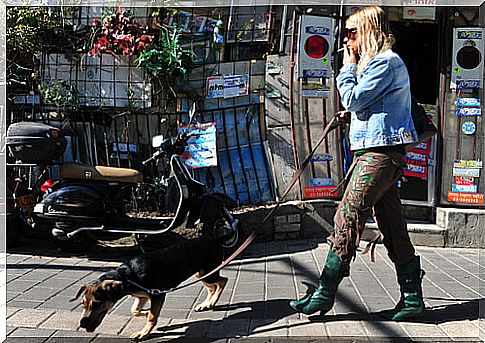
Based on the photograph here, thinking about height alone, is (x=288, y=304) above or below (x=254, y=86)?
below

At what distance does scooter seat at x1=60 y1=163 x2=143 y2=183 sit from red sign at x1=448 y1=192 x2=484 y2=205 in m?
3.27

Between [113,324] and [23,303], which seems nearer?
[113,324]

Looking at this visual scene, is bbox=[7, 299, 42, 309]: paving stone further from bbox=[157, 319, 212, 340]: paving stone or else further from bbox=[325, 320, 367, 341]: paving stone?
bbox=[325, 320, 367, 341]: paving stone

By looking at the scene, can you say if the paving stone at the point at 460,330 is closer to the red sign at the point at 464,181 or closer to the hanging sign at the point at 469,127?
the red sign at the point at 464,181

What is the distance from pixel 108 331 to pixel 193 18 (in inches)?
144

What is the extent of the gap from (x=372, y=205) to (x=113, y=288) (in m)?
1.71

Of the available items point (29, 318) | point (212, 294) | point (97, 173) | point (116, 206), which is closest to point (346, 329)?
point (212, 294)

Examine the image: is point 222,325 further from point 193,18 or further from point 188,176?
point 193,18

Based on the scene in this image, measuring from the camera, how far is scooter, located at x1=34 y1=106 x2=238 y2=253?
5.39m

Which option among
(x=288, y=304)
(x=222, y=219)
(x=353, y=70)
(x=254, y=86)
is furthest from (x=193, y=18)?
(x=288, y=304)

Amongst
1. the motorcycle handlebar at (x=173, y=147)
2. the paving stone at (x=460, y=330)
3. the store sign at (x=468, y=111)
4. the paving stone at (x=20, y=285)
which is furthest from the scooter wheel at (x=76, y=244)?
the store sign at (x=468, y=111)

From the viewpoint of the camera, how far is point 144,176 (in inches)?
241

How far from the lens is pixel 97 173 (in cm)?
556

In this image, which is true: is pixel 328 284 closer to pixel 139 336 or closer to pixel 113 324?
pixel 139 336
